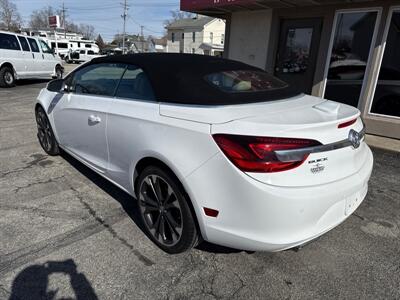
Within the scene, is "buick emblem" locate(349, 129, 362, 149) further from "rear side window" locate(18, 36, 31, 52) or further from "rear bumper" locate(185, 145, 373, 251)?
"rear side window" locate(18, 36, 31, 52)

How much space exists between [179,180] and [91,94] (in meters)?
1.76

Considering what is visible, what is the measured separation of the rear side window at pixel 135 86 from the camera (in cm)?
271

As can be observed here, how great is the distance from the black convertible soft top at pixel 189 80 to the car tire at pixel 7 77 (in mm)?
10862

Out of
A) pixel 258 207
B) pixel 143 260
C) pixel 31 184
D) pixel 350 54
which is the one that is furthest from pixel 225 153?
pixel 350 54

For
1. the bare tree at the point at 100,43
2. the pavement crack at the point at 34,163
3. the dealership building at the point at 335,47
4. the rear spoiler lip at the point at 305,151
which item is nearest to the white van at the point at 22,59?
the dealership building at the point at 335,47

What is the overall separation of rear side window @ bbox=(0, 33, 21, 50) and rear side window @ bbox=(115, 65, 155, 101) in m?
10.9

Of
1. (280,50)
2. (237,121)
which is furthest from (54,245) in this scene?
(280,50)

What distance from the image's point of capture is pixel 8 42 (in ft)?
38.1

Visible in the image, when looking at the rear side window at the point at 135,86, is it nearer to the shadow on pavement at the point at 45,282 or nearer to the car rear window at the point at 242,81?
the car rear window at the point at 242,81

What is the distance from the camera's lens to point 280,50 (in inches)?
312

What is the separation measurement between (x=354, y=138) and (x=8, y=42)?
13.0m

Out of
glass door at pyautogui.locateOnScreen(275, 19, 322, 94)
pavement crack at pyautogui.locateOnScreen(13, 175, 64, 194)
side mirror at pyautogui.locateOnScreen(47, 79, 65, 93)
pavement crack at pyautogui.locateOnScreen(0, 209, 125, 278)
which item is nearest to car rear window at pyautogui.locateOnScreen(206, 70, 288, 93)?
pavement crack at pyautogui.locateOnScreen(0, 209, 125, 278)

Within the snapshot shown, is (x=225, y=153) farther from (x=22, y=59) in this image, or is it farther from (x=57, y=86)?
(x=22, y=59)

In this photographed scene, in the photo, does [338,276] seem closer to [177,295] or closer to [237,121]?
[177,295]
